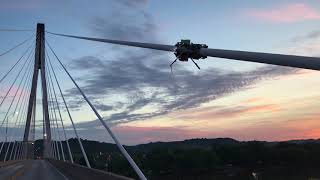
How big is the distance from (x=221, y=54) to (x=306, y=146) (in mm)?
97105

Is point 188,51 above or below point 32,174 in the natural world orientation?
below

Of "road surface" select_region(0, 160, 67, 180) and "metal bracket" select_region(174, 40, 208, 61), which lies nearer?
"metal bracket" select_region(174, 40, 208, 61)

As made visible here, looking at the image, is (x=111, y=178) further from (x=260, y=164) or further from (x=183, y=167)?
(x=183, y=167)

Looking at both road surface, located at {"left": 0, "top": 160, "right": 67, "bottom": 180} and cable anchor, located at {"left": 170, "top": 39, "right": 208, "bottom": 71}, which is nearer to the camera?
cable anchor, located at {"left": 170, "top": 39, "right": 208, "bottom": 71}

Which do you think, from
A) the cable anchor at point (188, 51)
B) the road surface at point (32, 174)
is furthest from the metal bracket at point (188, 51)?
the road surface at point (32, 174)

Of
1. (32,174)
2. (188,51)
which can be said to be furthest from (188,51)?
(32,174)

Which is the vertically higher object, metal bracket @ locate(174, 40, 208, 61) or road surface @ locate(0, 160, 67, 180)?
road surface @ locate(0, 160, 67, 180)

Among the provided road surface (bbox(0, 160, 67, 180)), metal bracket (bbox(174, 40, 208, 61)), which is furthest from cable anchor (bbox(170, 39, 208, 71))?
road surface (bbox(0, 160, 67, 180))

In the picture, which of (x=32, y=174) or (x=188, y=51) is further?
(x=32, y=174)

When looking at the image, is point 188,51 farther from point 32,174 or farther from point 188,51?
point 32,174

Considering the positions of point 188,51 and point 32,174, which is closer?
point 188,51

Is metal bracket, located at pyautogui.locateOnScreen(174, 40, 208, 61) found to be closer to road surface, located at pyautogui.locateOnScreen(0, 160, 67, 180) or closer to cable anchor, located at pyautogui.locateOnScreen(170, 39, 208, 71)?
cable anchor, located at pyautogui.locateOnScreen(170, 39, 208, 71)

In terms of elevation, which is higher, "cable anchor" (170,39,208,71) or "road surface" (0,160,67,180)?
→ "road surface" (0,160,67,180)

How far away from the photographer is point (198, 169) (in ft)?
429
